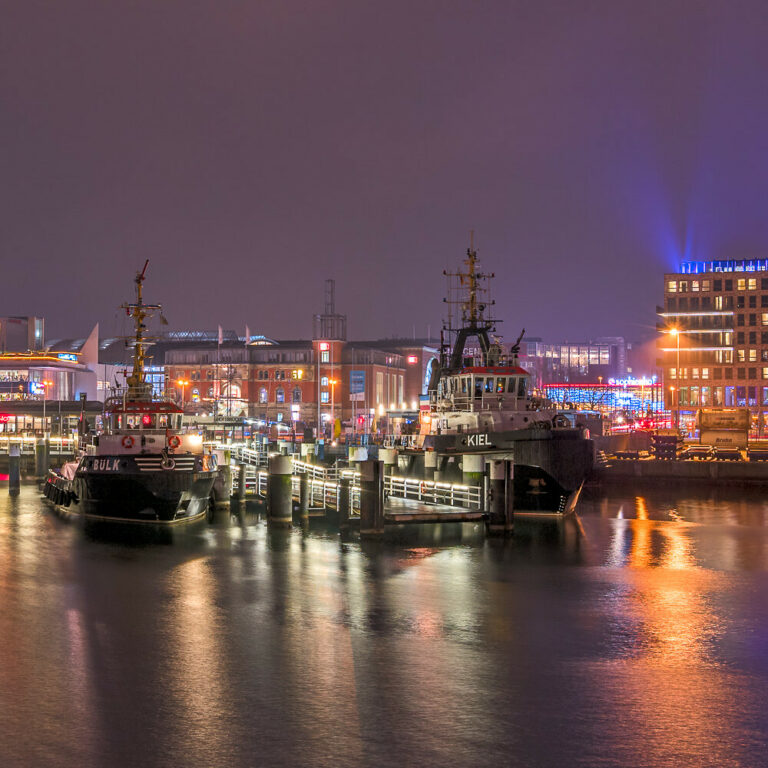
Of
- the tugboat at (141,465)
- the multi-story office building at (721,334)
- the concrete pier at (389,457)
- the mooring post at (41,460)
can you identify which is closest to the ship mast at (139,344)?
the tugboat at (141,465)

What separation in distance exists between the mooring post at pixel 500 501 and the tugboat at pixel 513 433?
21.9ft

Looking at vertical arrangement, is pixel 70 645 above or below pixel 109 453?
below

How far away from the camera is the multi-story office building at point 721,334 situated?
13588 centimetres

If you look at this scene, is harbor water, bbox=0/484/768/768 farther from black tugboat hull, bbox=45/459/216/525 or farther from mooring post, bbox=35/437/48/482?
mooring post, bbox=35/437/48/482

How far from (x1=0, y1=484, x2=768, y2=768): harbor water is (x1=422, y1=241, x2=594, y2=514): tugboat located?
24.9 ft

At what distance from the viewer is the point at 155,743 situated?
15531mm

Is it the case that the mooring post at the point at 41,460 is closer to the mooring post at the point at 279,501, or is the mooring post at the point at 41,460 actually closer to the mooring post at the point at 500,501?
the mooring post at the point at 279,501

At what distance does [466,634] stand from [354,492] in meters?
21.1

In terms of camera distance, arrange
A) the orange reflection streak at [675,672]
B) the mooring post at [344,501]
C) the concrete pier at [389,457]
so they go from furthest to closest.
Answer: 1. the concrete pier at [389,457]
2. the mooring post at [344,501]
3. the orange reflection streak at [675,672]

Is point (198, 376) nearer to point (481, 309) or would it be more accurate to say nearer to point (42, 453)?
point (42, 453)

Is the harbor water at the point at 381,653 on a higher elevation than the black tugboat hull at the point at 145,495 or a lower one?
lower

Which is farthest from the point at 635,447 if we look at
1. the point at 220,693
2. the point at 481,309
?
the point at 220,693

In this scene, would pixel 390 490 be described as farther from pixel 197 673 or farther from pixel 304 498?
pixel 197 673

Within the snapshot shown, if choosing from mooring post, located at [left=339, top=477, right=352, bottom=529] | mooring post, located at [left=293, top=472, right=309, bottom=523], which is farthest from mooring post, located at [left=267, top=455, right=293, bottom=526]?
mooring post, located at [left=339, top=477, right=352, bottom=529]
